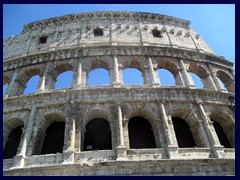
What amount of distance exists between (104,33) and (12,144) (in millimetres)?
9600

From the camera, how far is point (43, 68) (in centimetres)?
1384

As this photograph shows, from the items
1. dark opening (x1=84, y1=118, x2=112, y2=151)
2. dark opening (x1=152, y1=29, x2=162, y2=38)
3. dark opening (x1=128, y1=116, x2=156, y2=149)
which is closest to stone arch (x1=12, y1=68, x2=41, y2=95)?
dark opening (x1=84, y1=118, x2=112, y2=151)

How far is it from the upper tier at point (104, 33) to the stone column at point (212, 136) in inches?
232

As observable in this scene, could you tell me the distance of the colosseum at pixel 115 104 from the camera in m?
9.20

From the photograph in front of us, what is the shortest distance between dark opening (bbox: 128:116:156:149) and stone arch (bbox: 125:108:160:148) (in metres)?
0.31

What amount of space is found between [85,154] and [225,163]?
6.13 m

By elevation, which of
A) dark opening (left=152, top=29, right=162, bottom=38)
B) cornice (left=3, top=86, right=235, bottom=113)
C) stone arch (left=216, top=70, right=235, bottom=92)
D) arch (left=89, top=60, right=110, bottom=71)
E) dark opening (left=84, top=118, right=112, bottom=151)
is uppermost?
dark opening (left=152, top=29, right=162, bottom=38)

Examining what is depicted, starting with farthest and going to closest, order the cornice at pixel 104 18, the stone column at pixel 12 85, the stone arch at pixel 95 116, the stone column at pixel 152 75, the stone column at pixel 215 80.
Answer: the cornice at pixel 104 18 → the stone column at pixel 215 80 → the stone column at pixel 12 85 → the stone column at pixel 152 75 → the stone arch at pixel 95 116

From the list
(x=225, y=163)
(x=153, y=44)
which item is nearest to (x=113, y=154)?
(x=225, y=163)

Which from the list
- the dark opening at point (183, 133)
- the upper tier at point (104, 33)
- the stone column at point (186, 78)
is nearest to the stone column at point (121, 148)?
the dark opening at point (183, 133)

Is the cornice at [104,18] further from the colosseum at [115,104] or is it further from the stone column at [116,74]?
the stone column at [116,74]

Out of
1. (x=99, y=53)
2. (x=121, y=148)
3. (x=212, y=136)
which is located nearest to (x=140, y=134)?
(x=121, y=148)

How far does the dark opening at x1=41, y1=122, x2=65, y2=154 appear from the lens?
Result: 10.9m

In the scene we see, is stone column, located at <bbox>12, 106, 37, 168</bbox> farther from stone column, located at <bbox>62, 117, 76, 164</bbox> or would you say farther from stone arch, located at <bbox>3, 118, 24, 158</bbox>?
stone column, located at <bbox>62, 117, 76, 164</bbox>
